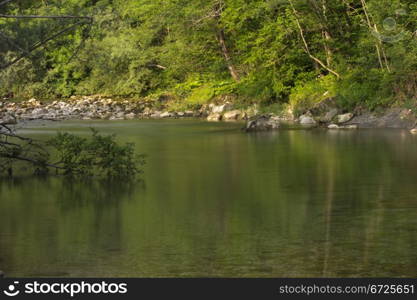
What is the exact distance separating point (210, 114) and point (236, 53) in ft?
21.0

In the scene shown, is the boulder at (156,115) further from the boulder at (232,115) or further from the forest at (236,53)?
the boulder at (232,115)

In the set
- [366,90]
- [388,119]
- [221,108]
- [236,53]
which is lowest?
[388,119]

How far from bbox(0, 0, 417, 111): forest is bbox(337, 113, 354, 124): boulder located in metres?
0.72

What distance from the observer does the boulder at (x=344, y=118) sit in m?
32.9

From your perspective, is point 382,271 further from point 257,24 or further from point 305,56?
point 257,24

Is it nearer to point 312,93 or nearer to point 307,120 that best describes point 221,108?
point 312,93

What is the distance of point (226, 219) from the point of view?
40.3 feet

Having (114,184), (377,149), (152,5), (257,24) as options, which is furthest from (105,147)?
(152,5)

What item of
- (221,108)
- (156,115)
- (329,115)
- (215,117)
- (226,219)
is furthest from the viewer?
(156,115)

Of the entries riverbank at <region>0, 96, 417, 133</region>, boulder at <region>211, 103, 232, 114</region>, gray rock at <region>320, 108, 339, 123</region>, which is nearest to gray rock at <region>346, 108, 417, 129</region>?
riverbank at <region>0, 96, 417, 133</region>

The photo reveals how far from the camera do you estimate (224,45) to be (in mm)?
47000

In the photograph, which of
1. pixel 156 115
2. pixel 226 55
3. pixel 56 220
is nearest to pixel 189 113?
pixel 156 115

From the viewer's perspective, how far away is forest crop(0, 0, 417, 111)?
3372cm

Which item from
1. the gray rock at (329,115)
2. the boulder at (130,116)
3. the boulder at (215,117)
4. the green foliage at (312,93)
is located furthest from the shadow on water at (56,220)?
the boulder at (130,116)
